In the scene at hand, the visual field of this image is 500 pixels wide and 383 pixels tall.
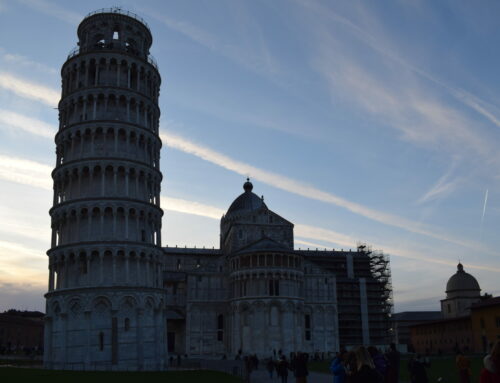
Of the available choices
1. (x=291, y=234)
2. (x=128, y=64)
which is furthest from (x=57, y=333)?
(x=291, y=234)

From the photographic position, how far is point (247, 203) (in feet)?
260

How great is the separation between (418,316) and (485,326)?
63.4m

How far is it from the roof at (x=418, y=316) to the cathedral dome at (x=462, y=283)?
991 inches

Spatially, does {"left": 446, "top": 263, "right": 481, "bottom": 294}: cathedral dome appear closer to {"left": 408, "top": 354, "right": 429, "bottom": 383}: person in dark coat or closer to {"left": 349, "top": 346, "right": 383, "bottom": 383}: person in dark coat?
{"left": 408, "top": 354, "right": 429, "bottom": 383}: person in dark coat

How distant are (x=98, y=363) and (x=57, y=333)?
454 centimetres

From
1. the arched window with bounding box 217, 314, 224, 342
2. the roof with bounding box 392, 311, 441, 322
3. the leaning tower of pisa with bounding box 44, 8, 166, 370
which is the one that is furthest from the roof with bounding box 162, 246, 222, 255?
the roof with bounding box 392, 311, 441, 322

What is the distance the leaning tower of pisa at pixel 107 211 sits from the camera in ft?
136

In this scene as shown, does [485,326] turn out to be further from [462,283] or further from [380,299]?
[462,283]

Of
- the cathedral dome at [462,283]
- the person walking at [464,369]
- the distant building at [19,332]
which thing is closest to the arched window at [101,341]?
the person walking at [464,369]

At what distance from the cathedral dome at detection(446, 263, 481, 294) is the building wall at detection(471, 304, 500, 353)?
31.7 metres

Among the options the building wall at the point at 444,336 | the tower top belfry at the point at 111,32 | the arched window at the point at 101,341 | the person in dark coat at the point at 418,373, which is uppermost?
the tower top belfry at the point at 111,32

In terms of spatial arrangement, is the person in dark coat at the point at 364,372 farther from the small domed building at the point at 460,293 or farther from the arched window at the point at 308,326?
→ the small domed building at the point at 460,293

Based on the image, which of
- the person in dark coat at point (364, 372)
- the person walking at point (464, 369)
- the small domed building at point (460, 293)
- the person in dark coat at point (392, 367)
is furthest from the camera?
the small domed building at point (460, 293)

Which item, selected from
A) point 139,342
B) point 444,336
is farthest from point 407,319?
point 139,342
